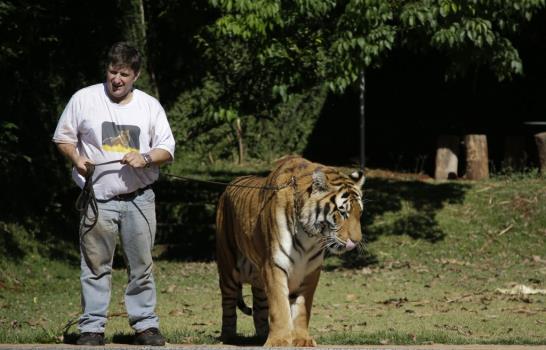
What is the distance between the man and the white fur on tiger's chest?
3.14 ft

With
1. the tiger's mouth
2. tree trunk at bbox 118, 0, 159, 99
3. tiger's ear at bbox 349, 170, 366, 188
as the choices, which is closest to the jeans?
the tiger's mouth

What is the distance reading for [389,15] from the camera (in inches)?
516

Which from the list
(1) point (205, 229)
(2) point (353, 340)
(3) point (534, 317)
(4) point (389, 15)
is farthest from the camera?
(1) point (205, 229)

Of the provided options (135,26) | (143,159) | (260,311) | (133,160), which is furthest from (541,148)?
(133,160)

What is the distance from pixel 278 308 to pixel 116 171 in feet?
4.98

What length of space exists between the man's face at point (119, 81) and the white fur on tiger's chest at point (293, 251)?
4.77 ft

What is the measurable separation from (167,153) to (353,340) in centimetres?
219

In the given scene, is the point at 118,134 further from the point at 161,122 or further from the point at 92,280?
the point at 92,280

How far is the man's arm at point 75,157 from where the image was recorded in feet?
22.0

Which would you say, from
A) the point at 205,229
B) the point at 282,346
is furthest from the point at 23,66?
the point at 282,346

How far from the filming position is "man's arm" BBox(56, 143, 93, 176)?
22.0 feet

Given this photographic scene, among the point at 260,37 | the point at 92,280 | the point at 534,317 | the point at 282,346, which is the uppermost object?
the point at 260,37

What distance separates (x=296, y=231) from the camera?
23.4 ft

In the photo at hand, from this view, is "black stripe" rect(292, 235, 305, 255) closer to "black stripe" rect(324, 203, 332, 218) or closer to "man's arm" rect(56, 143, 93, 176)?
"black stripe" rect(324, 203, 332, 218)
